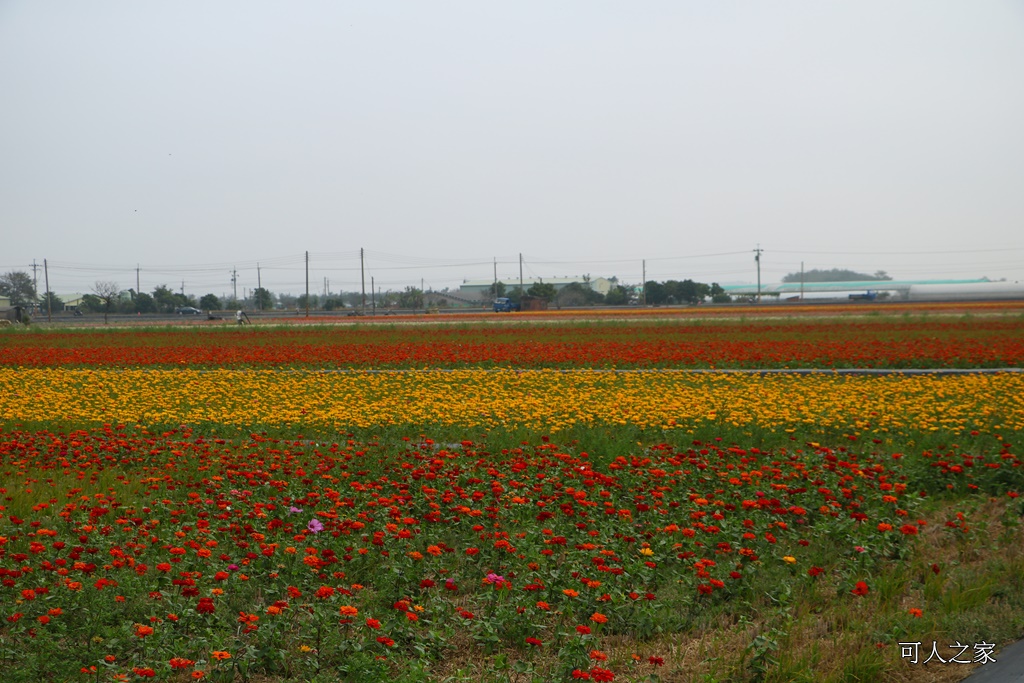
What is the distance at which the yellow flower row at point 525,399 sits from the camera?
33.1 ft

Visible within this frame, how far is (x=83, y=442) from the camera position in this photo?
8469 millimetres

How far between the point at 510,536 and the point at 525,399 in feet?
20.6

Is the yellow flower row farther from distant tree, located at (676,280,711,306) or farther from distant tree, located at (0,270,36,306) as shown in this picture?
distant tree, located at (0,270,36,306)

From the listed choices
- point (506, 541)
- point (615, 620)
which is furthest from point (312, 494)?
point (615, 620)

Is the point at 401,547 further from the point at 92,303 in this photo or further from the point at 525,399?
the point at 92,303

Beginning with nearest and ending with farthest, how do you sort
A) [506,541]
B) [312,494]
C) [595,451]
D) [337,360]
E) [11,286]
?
[506,541] < [312,494] < [595,451] < [337,360] < [11,286]

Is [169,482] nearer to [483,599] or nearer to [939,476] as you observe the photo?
[483,599]

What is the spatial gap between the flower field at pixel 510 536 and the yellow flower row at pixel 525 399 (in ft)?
0.32

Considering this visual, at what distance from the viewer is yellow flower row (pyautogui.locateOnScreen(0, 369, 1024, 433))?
33.1 feet

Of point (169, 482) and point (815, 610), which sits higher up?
point (169, 482)

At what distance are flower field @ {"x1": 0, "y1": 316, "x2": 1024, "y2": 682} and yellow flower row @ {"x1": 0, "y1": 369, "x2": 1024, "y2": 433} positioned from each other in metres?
0.10

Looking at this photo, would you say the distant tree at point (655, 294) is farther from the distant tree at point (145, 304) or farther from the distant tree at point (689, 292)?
the distant tree at point (145, 304)

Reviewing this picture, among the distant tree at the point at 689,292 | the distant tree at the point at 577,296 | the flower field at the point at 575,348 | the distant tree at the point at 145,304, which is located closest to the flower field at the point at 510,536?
the flower field at the point at 575,348

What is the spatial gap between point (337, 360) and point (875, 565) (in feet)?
52.0
